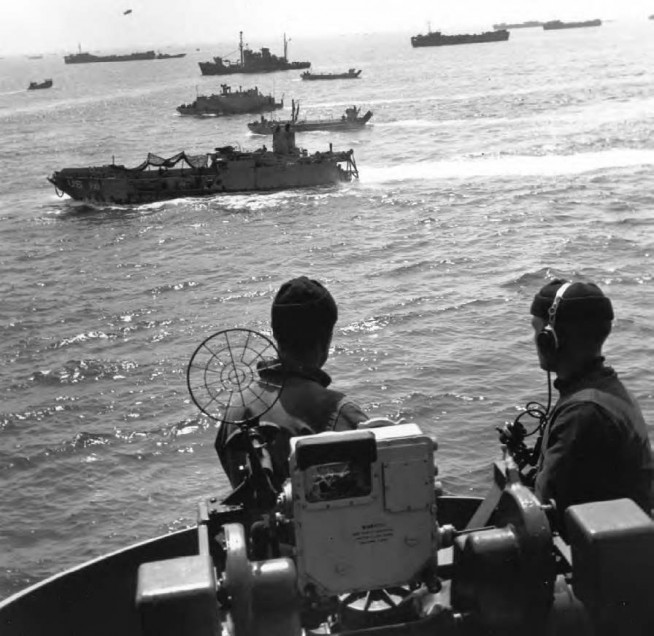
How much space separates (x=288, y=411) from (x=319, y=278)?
25.2 m

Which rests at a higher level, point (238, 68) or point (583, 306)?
point (238, 68)

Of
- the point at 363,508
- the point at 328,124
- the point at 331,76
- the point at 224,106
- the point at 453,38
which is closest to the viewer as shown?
the point at 363,508

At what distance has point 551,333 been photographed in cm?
362

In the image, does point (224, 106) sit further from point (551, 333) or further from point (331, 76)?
point (551, 333)

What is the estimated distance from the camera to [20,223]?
134 ft

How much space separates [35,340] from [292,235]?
13.6 metres

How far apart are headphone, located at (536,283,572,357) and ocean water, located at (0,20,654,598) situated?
10.9 meters

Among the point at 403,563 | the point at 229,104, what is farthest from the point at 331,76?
the point at 403,563

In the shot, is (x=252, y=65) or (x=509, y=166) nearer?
(x=509, y=166)

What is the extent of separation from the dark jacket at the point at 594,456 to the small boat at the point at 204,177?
41.5 metres

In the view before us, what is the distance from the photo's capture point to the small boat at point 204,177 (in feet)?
144

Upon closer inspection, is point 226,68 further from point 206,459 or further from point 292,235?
point 206,459

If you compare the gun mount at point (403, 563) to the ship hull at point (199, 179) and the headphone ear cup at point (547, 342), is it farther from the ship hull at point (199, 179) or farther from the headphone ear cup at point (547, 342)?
the ship hull at point (199, 179)

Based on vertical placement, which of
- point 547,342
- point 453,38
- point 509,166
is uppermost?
point 453,38
